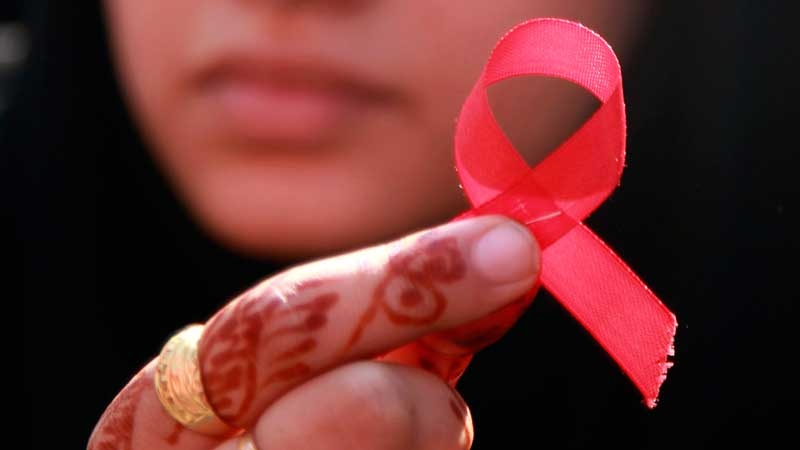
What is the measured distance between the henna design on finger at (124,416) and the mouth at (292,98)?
10.3 inches

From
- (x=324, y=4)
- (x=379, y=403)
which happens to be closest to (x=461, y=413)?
(x=379, y=403)

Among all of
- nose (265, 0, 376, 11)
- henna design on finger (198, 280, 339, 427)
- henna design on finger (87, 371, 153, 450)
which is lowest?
henna design on finger (87, 371, 153, 450)

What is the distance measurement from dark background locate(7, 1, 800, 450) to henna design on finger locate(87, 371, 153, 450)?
1.15 feet

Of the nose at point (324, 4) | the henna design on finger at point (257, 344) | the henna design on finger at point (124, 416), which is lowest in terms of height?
the henna design on finger at point (124, 416)

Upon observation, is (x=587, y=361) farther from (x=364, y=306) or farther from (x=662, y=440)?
(x=364, y=306)

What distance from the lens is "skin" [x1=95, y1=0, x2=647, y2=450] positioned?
0.33m

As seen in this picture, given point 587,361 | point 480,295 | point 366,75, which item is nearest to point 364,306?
point 480,295

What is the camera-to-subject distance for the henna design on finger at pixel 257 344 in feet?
1.03

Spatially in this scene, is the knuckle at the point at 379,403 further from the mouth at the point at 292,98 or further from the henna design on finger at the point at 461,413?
the mouth at the point at 292,98

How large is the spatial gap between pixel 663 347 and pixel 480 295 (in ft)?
0.22

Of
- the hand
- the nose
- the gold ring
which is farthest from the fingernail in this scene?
the nose

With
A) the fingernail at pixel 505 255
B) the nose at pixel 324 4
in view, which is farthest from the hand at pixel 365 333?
the nose at pixel 324 4

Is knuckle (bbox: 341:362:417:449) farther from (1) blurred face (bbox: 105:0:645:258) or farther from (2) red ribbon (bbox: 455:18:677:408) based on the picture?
(1) blurred face (bbox: 105:0:645:258)

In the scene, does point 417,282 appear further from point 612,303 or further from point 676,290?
point 676,290
